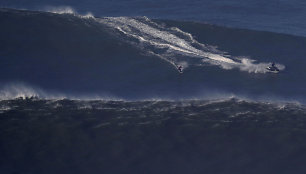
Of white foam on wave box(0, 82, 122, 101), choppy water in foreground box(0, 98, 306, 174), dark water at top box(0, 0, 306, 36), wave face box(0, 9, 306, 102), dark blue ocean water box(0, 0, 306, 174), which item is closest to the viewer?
choppy water in foreground box(0, 98, 306, 174)

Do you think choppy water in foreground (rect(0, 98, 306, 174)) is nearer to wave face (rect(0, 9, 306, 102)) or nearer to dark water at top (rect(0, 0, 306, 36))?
wave face (rect(0, 9, 306, 102))

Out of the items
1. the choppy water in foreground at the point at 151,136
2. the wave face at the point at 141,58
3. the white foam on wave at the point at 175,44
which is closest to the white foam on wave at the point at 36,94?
the wave face at the point at 141,58

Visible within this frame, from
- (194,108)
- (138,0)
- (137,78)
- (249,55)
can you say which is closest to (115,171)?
(194,108)

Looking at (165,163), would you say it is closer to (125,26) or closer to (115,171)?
(115,171)

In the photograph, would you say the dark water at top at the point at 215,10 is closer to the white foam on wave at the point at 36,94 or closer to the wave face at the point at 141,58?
the wave face at the point at 141,58

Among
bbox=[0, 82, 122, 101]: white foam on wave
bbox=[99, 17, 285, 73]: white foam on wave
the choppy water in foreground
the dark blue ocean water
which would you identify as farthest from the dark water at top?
the choppy water in foreground
